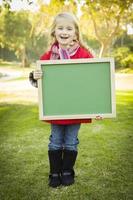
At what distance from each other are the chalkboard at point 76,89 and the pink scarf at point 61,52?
150 mm

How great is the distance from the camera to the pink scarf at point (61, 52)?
356cm

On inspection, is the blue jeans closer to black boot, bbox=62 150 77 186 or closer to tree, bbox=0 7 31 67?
black boot, bbox=62 150 77 186

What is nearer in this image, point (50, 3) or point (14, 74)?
point (50, 3)

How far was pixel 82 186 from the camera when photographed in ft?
12.1

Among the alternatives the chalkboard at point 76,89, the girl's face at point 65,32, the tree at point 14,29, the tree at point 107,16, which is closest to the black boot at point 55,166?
the chalkboard at point 76,89

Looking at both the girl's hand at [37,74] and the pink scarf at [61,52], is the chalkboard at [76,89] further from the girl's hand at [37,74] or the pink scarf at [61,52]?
the pink scarf at [61,52]

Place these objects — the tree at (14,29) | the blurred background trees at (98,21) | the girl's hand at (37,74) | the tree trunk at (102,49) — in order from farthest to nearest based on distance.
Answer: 1. the tree at (14,29)
2. the tree trunk at (102,49)
3. the blurred background trees at (98,21)
4. the girl's hand at (37,74)

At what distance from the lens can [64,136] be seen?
370cm

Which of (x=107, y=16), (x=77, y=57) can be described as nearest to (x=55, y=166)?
→ (x=77, y=57)

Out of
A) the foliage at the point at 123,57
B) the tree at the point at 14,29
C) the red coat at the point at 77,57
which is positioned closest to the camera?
the red coat at the point at 77,57

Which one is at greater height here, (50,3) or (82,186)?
(50,3)

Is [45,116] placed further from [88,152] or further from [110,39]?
[110,39]

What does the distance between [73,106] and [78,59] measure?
1.24 feet

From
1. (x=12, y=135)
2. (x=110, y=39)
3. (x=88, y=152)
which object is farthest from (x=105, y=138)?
(x=110, y=39)
